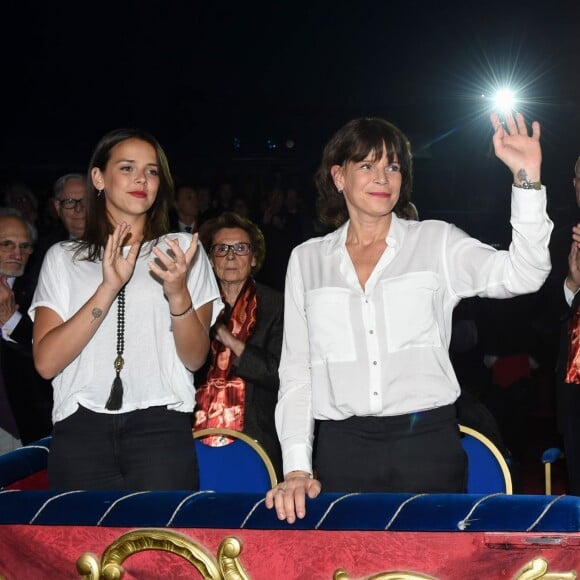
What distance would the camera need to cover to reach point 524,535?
203 centimetres

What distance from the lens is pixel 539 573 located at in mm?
2033

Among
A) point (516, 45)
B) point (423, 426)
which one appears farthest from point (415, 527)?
point (516, 45)

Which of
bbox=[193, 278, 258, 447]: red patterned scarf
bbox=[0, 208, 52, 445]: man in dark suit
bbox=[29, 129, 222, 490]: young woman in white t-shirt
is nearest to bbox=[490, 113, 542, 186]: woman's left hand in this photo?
bbox=[29, 129, 222, 490]: young woman in white t-shirt

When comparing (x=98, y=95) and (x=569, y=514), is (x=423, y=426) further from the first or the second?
(x=98, y=95)

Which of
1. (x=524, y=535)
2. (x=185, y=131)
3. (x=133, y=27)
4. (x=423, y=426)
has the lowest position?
(x=524, y=535)

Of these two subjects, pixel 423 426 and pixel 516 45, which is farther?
pixel 516 45

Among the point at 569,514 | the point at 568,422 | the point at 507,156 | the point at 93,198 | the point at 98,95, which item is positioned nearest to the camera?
the point at 569,514

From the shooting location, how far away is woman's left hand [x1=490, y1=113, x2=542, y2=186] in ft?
7.79

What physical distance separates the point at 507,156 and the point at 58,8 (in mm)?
10263

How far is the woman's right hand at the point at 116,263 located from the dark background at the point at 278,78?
821 cm

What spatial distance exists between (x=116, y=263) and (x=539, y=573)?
1361 mm

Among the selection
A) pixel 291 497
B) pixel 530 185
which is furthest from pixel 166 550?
pixel 530 185

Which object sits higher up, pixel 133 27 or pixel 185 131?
pixel 133 27

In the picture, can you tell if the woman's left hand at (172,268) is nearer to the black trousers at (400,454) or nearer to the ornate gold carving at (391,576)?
the black trousers at (400,454)
